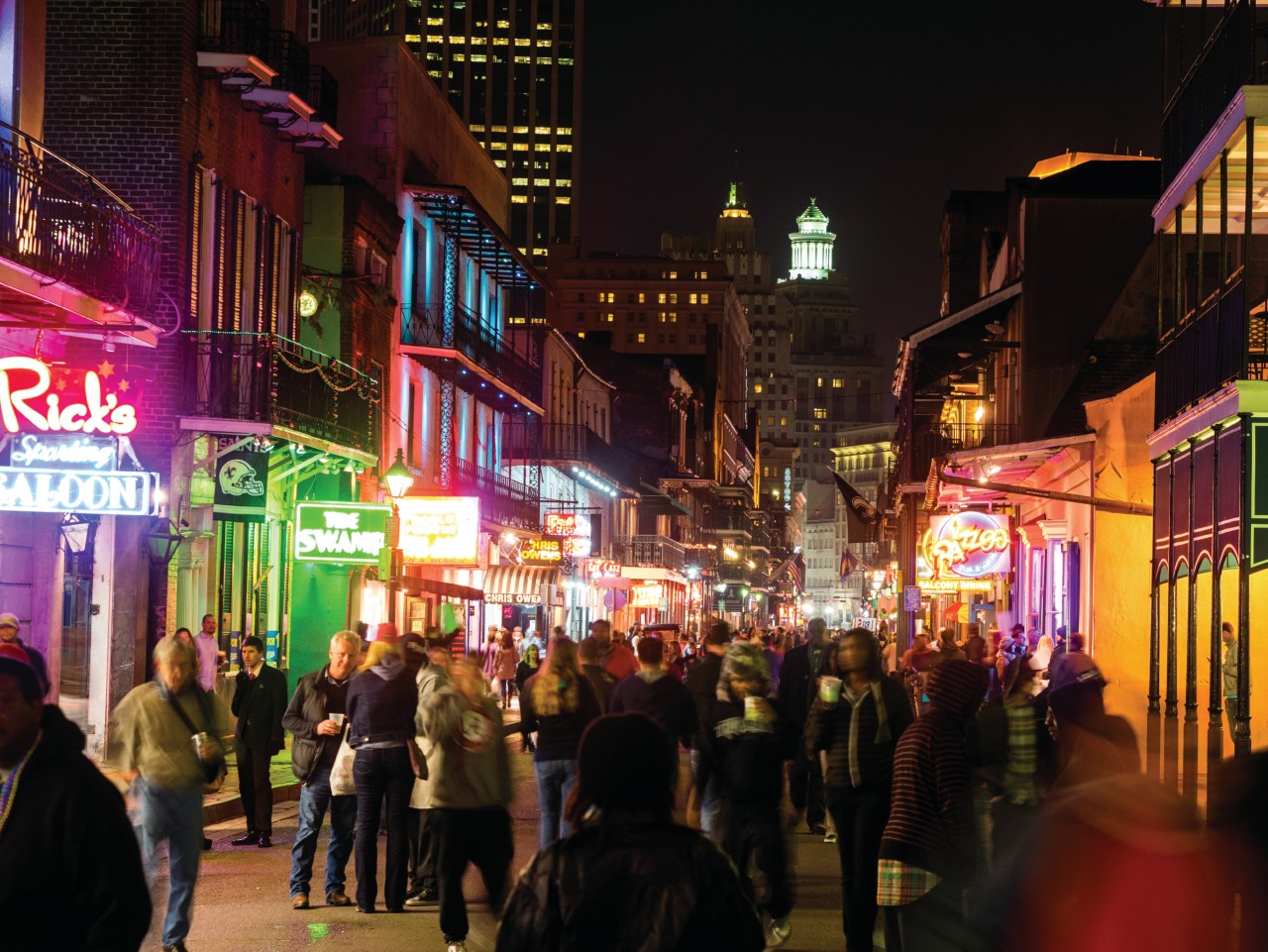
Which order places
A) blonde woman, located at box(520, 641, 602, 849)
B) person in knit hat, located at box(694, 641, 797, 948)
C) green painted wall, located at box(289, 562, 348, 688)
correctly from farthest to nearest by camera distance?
1. green painted wall, located at box(289, 562, 348, 688)
2. blonde woman, located at box(520, 641, 602, 849)
3. person in knit hat, located at box(694, 641, 797, 948)

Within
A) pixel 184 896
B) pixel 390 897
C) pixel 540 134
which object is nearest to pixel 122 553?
pixel 390 897

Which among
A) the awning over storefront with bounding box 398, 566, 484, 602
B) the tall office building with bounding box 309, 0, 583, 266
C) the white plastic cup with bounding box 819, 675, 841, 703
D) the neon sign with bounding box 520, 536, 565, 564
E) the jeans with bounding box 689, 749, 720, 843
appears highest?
the tall office building with bounding box 309, 0, 583, 266

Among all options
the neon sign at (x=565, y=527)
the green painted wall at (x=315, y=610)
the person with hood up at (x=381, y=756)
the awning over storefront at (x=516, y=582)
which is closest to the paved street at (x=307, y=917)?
the person with hood up at (x=381, y=756)

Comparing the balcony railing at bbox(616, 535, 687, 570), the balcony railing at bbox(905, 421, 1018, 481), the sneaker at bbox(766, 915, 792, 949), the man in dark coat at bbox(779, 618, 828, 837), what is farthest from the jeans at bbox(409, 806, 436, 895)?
the balcony railing at bbox(616, 535, 687, 570)

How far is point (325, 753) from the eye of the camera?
11648mm

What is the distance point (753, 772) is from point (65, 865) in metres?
6.12

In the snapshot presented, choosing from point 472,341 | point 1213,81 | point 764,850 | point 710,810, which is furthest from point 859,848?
point 472,341

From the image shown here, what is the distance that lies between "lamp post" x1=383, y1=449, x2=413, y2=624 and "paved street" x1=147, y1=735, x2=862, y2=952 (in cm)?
1226

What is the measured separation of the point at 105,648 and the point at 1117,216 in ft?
74.2

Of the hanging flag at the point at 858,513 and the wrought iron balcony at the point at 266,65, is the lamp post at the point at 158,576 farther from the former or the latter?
the hanging flag at the point at 858,513

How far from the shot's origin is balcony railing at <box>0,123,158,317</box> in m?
14.5

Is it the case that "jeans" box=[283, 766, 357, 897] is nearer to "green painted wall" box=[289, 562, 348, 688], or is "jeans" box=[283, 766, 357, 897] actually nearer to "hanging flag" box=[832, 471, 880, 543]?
"green painted wall" box=[289, 562, 348, 688]

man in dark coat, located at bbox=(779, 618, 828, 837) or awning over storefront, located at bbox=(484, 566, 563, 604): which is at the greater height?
awning over storefront, located at bbox=(484, 566, 563, 604)

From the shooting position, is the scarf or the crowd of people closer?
the crowd of people
